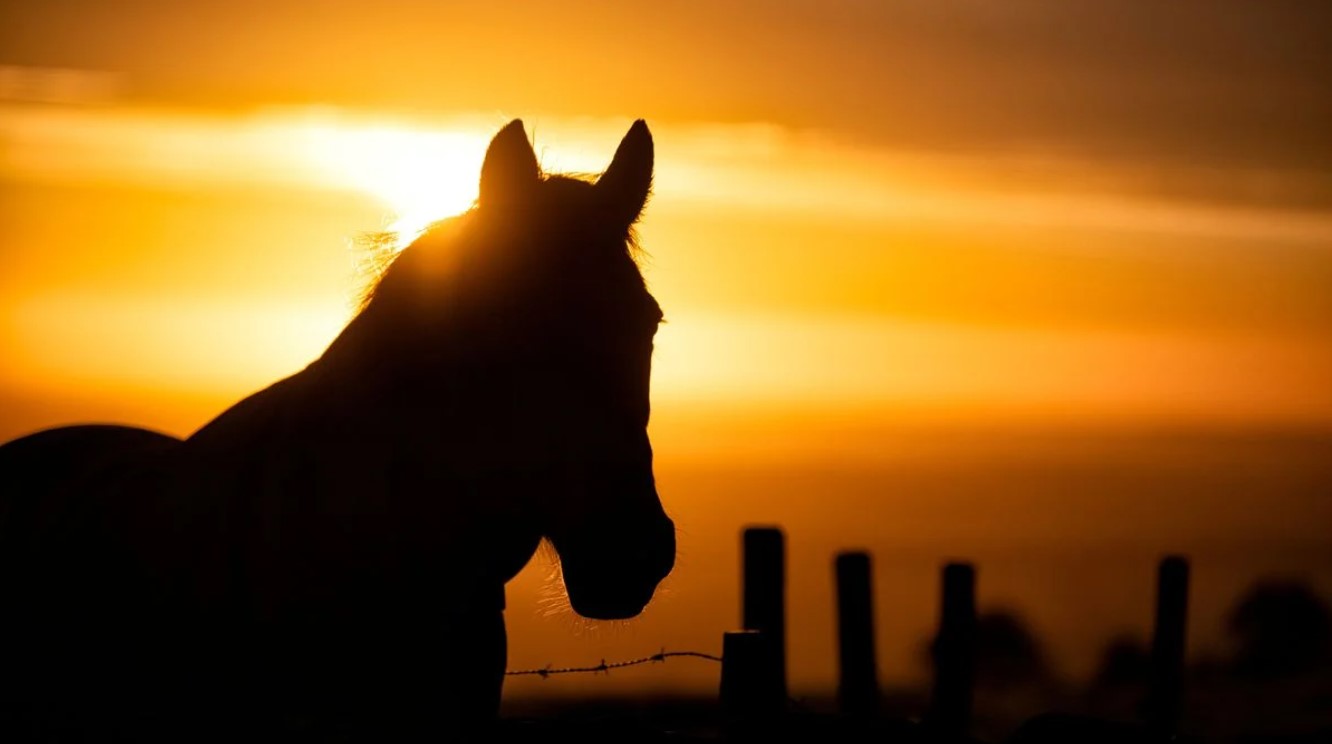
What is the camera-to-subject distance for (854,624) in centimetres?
953

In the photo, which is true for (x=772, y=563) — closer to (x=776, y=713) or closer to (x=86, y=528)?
(x=776, y=713)

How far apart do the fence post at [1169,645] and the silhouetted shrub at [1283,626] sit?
4673cm

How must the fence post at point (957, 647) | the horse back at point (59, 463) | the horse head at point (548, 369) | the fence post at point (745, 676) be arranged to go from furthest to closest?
1. the fence post at point (957, 647)
2. the fence post at point (745, 676)
3. the horse back at point (59, 463)
4. the horse head at point (548, 369)

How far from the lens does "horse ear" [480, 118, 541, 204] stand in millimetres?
3576

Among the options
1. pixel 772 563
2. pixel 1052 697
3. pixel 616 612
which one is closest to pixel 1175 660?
pixel 772 563

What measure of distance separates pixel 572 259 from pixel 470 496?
61 centimetres

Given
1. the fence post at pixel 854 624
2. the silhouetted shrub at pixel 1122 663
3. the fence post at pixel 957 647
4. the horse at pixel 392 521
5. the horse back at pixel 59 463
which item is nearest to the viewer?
the horse at pixel 392 521

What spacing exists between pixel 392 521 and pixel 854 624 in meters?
6.44

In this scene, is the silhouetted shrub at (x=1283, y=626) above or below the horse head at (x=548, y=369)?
below

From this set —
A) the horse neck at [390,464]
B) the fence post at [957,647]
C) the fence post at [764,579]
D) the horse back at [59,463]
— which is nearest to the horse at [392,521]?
the horse neck at [390,464]

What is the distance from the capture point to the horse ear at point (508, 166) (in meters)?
3.58

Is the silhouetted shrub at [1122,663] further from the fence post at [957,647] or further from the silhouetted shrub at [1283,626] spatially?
the fence post at [957,647]

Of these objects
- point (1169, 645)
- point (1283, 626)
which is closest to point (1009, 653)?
point (1283, 626)

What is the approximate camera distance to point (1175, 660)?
945 centimetres
